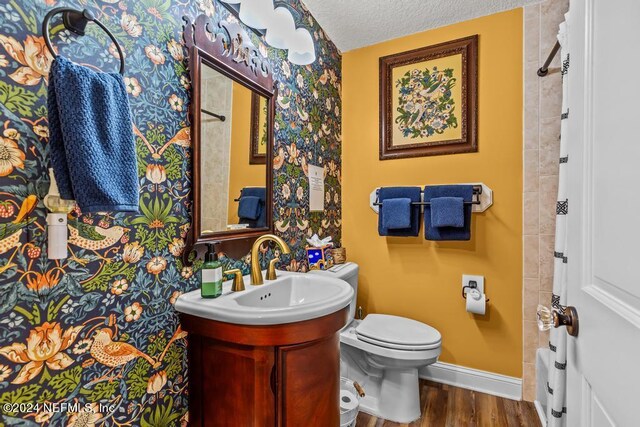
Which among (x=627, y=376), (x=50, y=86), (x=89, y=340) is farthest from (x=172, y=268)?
(x=627, y=376)

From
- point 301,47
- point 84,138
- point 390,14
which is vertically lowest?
point 84,138

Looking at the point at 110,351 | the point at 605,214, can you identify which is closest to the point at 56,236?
the point at 110,351

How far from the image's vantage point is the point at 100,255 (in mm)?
832

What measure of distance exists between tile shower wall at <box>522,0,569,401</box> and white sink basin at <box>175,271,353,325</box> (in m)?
1.39

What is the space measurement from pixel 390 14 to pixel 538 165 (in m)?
1.37

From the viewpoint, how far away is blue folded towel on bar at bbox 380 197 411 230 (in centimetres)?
202

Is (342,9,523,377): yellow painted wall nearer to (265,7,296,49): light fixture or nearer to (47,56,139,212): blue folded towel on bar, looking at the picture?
(265,7,296,49): light fixture

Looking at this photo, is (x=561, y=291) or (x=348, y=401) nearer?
(x=561, y=291)

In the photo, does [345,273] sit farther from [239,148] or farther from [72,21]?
[72,21]

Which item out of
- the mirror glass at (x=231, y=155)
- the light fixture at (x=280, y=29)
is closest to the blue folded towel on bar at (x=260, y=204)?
the mirror glass at (x=231, y=155)

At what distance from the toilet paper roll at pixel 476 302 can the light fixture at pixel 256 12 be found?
6.51ft

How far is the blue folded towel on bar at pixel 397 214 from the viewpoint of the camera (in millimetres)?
2023

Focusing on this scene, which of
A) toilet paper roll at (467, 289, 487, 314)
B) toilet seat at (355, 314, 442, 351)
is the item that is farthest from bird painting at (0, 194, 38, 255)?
toilet paper roll at (467, 289, 487, 314)

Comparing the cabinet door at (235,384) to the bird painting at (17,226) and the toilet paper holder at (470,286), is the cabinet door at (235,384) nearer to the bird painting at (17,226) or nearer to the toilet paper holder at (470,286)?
the bird painting at (17,226)
